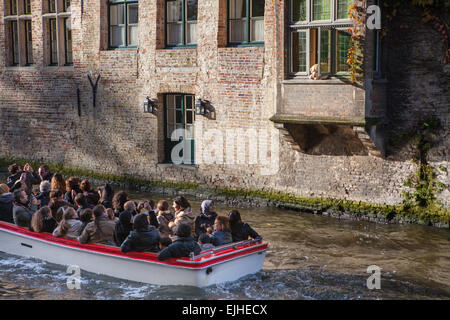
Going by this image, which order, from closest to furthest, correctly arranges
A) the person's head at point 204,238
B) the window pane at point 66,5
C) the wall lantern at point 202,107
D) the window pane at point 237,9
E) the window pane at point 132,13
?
the person's head at point 204,238 → the window pane at point 237,9 → the wall lantern at point 202,107 → the window pane at point 132,13 → the window pane at point 66,5

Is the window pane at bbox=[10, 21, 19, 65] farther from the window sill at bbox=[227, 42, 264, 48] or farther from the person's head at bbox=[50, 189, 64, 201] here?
the person's head at bbox=[50, 189, 64, 201]

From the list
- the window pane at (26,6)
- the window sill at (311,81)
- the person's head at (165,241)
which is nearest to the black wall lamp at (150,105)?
the window sill at (311,81)

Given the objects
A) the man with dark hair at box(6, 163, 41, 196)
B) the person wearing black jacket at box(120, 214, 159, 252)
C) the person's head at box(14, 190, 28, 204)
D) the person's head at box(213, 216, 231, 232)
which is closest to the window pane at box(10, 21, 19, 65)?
the man with dark hair at box(6, 163, 41, 196)

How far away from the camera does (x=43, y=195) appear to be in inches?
442

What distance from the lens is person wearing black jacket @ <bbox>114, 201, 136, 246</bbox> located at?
9.00 m

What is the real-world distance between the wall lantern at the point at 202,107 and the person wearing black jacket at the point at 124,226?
558cm

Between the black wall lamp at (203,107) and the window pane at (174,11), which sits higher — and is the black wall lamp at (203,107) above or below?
below

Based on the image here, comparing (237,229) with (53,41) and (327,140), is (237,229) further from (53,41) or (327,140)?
(53,41)

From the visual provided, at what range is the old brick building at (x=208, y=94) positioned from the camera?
12.0 metres

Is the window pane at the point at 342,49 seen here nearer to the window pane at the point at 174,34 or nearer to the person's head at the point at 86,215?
the window pane at the point at 174,34

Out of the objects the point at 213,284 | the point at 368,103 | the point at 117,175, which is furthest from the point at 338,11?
the point at 117,175

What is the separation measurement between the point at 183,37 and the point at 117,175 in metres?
3.87

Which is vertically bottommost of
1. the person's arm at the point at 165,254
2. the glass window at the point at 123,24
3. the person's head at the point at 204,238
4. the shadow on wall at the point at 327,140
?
the person's arm at the point at 165,254

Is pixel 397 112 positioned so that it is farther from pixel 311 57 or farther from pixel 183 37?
pixel 183 37
